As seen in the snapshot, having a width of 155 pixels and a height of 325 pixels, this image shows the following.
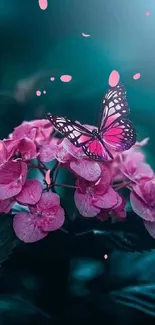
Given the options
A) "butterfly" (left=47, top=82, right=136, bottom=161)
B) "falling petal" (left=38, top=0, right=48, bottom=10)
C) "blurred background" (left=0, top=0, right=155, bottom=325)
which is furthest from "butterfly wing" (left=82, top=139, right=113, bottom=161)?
"falling petal" (left=38, top=0, right=48, bottom=10)

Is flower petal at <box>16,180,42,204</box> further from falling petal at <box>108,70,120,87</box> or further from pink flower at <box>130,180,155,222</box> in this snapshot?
falling petal at <box>108,70,120,87</box>

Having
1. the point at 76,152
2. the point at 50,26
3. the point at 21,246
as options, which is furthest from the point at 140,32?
the point at 21,246

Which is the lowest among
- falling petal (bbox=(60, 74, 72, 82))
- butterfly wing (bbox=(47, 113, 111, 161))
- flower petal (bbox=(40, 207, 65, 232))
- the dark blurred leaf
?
the dark blurred leaf

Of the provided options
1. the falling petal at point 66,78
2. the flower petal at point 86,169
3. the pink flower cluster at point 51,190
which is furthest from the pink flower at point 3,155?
the falling petal at point 66,78

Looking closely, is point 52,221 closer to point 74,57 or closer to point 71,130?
point 71,130

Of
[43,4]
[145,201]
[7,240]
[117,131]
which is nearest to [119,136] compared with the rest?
[117,131]

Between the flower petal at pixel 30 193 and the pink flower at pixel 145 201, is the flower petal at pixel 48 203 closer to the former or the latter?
the flower petal at pixel 30 193

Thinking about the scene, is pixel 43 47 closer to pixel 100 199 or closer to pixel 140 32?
pixel 140 32
